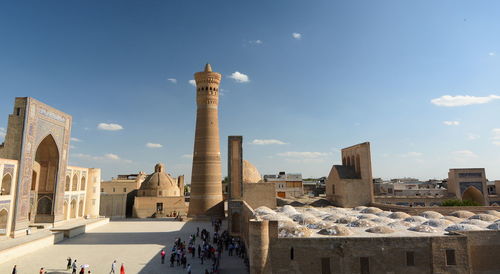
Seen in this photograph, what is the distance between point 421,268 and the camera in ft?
39.7

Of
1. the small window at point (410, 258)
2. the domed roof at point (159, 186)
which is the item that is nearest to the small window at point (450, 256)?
the small window at point (410, 258)

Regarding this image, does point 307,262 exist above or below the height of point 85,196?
below

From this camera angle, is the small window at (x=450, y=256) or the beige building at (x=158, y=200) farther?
the beige building at (x=158, y=200)

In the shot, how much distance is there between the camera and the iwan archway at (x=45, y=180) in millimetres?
23219

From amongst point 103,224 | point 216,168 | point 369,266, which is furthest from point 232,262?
point 103,224

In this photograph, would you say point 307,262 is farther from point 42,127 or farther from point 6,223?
point 42,127

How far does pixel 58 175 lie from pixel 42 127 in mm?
4293

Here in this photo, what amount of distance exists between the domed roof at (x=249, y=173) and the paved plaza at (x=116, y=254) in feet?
24.8

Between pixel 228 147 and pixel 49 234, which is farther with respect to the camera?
pixel 228 147

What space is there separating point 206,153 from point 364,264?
66.8 ft

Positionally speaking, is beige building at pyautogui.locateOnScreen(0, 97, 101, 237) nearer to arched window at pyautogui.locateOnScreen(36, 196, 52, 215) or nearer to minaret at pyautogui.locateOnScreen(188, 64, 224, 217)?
arched window at pyautogui.locateOnScreen(36, 196, 52, 215)

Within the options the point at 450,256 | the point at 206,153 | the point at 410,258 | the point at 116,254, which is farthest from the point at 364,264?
the point at 206,153

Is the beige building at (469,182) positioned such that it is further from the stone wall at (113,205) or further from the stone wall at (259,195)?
the stone wall at (113,205)

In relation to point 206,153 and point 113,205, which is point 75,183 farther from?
point 206,153
